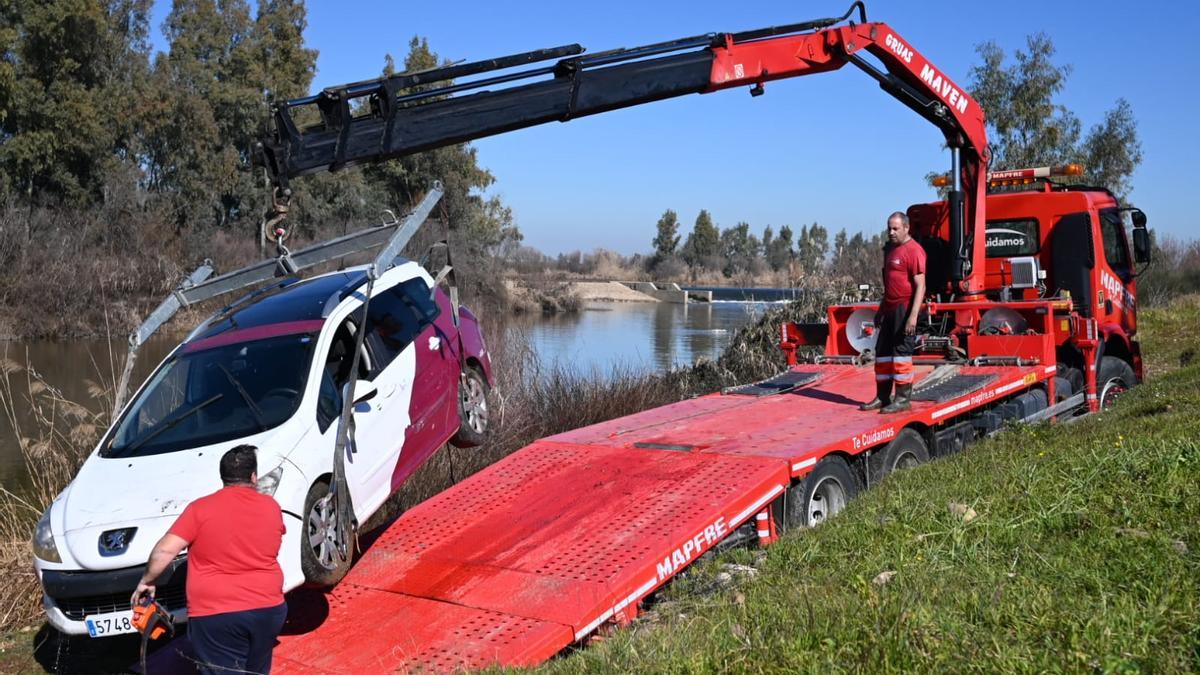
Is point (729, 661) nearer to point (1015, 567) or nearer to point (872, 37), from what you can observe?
point (1015, 567)

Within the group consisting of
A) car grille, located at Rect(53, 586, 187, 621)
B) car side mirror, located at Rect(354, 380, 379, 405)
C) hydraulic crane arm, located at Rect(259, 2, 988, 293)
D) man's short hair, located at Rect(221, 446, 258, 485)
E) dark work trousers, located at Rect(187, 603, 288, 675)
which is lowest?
car grille, located at Rect(53, 586, 187, 621)

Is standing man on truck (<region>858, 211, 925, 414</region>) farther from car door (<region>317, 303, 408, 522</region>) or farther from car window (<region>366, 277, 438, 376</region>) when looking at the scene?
car door (<region>317, 303, 408, 522</region>)

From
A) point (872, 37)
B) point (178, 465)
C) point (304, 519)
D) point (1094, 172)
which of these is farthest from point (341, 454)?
Answer: point (1094, 172)

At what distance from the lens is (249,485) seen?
5.21m

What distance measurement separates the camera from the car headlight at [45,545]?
249 inches

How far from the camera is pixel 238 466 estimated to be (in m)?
5.15

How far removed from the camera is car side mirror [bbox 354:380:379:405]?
7210mm

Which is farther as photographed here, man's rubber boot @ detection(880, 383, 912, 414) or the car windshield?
man's rubber boot @ detection(880, 383, 912, 414)

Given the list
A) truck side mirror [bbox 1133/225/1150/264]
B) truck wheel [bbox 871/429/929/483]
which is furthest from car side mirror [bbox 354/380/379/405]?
truck side mirror [bbox 1133/225/1150/264]

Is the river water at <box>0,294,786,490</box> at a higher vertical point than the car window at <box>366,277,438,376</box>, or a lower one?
lower

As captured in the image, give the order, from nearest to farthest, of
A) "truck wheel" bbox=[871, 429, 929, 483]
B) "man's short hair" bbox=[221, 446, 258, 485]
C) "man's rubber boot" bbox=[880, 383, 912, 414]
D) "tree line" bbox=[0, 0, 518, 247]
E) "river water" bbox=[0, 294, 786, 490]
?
"man's short hair" bbox=[221, 446, 258, 485], "truck wheel" bbox=[871, 429, 929, 483], "man's rubber boot" bbox=[880, 383, 912, 414], "river water" bbox=[0, 294, 786, 490], "tree line" bbox=[0, 0, 518, 247]

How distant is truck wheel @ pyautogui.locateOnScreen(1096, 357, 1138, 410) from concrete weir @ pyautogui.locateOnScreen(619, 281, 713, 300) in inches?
1808

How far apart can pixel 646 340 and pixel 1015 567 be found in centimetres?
2592

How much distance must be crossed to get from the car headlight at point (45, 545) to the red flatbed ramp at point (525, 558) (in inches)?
57.4
